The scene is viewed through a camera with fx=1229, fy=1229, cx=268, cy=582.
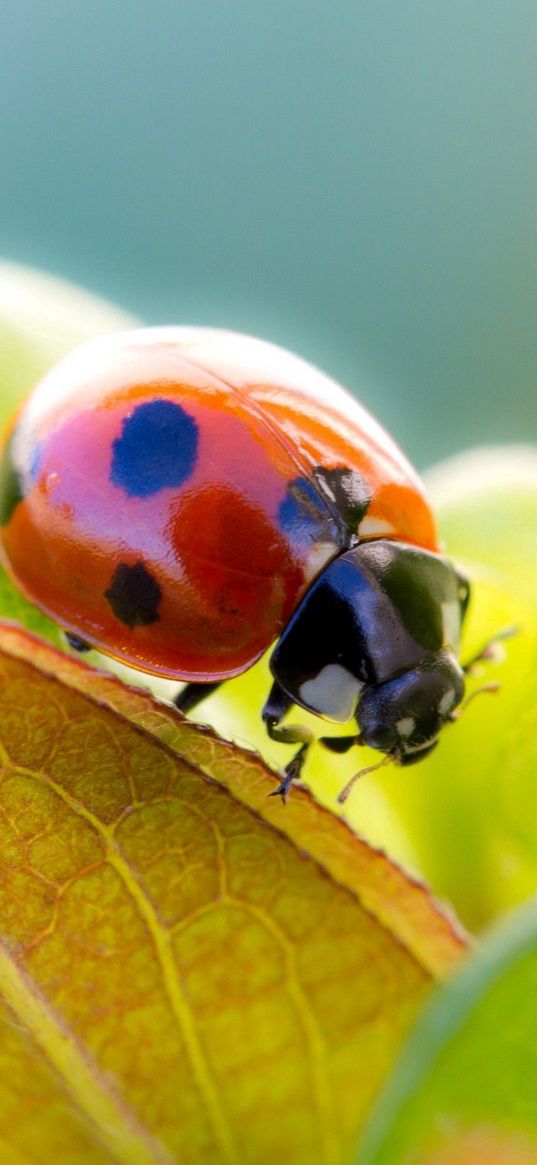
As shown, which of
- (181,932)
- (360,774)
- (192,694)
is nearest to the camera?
(181,932)

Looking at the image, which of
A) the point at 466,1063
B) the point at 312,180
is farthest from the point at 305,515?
the point at 312,180

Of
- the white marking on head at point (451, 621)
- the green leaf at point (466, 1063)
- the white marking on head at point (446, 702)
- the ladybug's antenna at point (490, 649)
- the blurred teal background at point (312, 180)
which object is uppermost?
the green leaf at point (466, 1063)

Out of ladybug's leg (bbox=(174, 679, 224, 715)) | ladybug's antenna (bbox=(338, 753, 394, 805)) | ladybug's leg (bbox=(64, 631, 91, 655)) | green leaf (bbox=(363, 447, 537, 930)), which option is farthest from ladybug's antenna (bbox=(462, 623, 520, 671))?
ladybug's leg (bbox=(64, 631, 91, 655))

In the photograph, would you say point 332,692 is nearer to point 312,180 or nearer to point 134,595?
point 134,595

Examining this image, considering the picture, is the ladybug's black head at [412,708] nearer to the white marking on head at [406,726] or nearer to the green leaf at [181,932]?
the white marking on head at [406,726]

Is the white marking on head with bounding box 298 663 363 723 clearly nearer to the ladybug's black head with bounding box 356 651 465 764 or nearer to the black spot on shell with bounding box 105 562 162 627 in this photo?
the ladybug's black head with bounding box 356 651 465 764

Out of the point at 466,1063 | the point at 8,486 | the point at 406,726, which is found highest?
the point at 466,1063

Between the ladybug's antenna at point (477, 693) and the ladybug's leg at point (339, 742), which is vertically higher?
the ladybug's antenna at point (477, 693)

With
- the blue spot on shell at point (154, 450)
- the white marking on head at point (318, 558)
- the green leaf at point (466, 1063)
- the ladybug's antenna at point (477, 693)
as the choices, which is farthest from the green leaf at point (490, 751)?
the green leaf at point (466, 1063)
